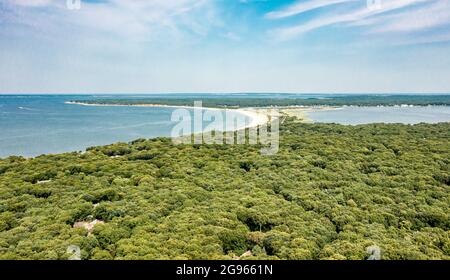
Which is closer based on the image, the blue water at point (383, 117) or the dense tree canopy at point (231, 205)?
the dense tree canopy at point (231, 205)

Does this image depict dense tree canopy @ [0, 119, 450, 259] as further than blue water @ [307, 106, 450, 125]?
No

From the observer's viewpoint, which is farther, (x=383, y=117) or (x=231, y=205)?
(x=383, y=117)

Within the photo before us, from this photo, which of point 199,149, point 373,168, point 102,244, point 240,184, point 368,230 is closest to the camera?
point 102,244

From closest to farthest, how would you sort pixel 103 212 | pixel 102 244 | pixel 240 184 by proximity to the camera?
pixel 102 244 → pixel 103 212 → pixel 240 184

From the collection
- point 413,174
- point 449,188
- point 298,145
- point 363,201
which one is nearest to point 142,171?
point 363,201

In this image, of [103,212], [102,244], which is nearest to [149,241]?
[102,244]

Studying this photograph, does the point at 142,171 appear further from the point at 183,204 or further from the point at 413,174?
the point at 413,174

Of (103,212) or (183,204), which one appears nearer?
(103,212)
